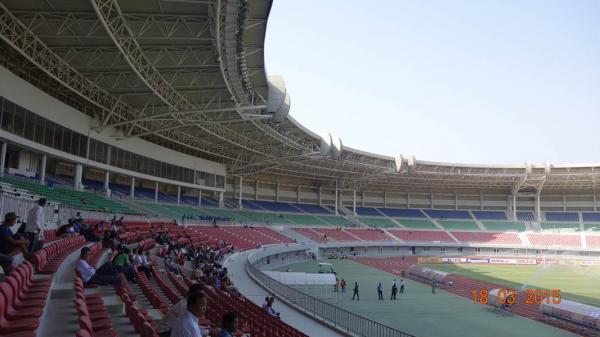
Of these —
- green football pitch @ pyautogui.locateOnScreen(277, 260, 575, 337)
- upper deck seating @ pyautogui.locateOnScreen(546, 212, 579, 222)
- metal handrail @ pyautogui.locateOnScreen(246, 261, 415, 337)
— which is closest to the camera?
metal handrail @ pyautogui.locateOnScreen(246, 261, 415, 337)

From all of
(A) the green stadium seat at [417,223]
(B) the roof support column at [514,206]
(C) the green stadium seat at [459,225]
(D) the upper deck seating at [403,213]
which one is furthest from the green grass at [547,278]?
(D) the upper deck seating at [403,213]

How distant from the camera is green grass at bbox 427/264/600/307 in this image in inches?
1138

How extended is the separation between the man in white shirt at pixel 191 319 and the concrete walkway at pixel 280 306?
10149mm

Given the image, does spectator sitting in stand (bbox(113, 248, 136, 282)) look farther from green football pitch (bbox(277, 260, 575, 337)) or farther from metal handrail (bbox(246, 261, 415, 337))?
green football pitch (bbox(277, 260, 575, 337))

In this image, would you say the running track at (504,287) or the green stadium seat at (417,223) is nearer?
the running track at (504,287)

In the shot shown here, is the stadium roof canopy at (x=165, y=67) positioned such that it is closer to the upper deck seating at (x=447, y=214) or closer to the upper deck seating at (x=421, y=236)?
the upper deck seating at (x=421, y=236)

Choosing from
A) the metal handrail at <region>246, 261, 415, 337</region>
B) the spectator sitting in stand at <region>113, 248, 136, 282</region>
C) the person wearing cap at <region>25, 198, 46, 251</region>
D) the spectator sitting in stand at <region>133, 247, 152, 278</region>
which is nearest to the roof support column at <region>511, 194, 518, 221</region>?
the metal handrail at <region>246, 261, 415, 337</region>

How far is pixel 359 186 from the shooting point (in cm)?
6700

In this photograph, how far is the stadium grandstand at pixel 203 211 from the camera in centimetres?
901

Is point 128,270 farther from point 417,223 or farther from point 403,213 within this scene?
point 403,213

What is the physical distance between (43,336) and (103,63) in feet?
67.4

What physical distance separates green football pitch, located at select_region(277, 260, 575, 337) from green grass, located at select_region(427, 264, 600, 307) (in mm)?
7663

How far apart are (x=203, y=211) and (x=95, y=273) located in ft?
125

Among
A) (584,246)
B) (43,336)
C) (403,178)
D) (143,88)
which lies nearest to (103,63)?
(143,88)
